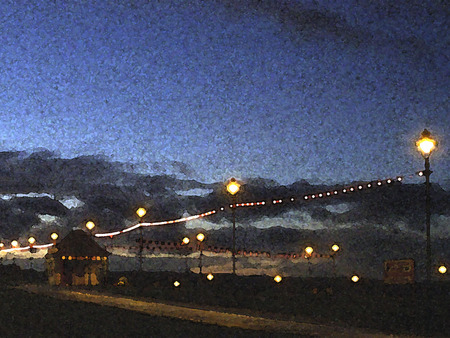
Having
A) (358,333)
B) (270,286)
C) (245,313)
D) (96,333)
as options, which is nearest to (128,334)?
(96,333)

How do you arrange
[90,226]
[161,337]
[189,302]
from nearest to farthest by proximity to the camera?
[161,337], [189,302], [90,226]

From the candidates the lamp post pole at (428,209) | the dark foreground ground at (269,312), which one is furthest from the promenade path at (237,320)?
the lamp post pole at (428,209)

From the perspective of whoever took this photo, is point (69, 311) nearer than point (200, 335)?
No

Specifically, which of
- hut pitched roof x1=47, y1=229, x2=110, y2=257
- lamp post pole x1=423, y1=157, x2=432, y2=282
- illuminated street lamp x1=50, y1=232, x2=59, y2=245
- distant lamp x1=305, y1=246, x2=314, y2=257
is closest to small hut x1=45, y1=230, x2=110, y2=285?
hut pitched roof x1=47, y1=229, x2=110, y2=257

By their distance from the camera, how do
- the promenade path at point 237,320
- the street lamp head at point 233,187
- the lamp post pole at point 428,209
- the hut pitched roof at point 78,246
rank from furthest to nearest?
the hut pitched roof at point 78,246, the street lamp head at point 233,187, the lamp post pole at point 428,209, the promenade path at point 237,320

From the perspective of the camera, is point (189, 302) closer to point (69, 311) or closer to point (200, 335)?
point (69, 311)

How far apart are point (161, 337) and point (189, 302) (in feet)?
41.0

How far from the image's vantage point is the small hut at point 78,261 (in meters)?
55.6

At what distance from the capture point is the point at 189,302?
26359 millimetres

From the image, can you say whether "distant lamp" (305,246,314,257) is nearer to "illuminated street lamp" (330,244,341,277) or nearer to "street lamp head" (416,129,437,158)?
"illuminated street lamp" (330,244,341,277)

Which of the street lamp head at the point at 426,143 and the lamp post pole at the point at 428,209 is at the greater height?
the street lamp head at the point at 426,143

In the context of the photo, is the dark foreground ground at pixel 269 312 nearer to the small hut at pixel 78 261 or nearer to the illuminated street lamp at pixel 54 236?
the small hut at pixel 78 261

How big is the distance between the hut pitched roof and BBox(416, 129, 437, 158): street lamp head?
40.7 m

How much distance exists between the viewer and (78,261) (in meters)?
56.4
